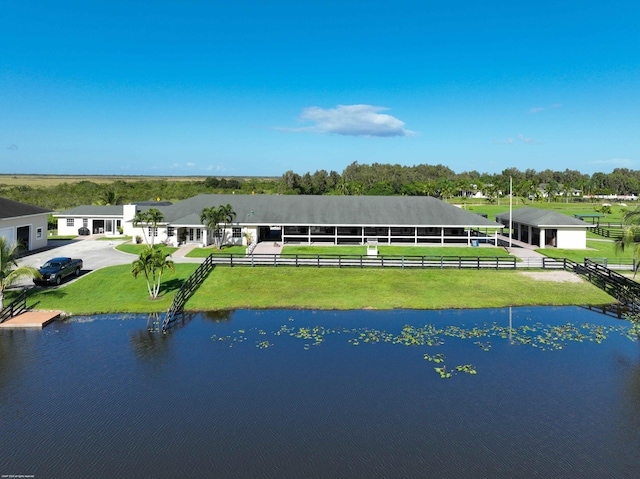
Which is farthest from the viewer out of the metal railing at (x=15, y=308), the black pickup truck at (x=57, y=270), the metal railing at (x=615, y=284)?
the black pickup truck at (x=57, y=270)

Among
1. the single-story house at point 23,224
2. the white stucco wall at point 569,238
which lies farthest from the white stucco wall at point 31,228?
the white stucco wall at point 569,238

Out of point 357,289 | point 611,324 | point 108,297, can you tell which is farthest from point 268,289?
point 611,324

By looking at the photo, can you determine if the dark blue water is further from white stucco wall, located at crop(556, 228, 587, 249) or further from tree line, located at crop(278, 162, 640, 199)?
tree line, located at crop(278, 162, 640, 199)

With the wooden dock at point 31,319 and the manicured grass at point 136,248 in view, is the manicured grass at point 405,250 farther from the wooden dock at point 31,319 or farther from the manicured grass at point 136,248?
the wooden dock at point 31,319

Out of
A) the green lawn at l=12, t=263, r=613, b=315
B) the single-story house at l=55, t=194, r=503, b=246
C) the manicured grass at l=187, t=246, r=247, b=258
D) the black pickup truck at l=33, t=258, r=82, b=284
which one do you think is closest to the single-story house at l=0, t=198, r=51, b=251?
the single-story house at l=55, t=194, r=503, b=246

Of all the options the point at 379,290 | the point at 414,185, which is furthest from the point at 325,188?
the point at 379,290

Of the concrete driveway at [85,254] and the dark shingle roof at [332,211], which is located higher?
the dark shingle roof at [332,211]
